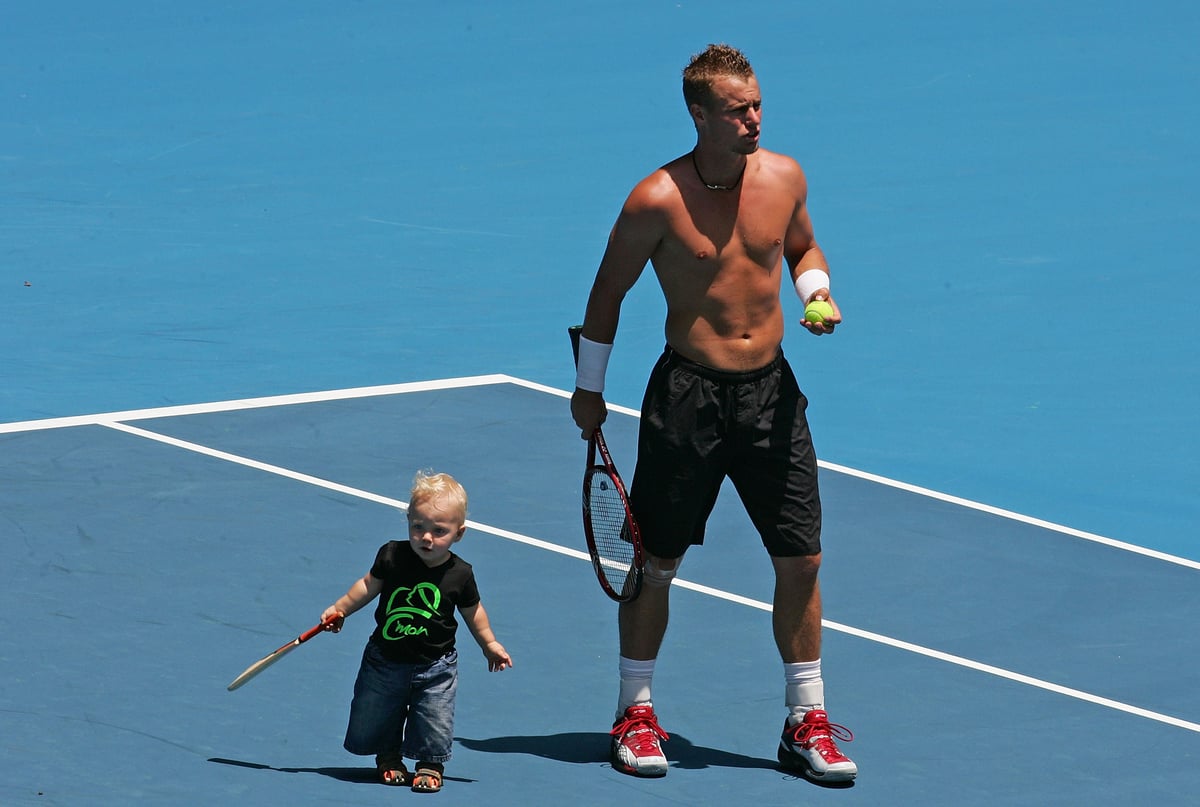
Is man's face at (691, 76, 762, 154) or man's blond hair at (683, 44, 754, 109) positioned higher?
man's blond hair at (683, 44, 754, 109)

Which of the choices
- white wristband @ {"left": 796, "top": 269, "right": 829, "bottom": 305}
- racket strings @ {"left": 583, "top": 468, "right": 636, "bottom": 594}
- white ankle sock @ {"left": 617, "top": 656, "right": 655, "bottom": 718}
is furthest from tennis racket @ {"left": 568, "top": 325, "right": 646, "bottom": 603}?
white wristband @ {"left": 796, "top": 269, "right": 829, "bottom": 305}

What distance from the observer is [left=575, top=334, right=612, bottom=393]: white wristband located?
7332 millimetres

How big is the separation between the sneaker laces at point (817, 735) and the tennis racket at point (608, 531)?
2.28ft

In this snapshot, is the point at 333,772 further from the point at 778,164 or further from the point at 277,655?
the point at 778,164

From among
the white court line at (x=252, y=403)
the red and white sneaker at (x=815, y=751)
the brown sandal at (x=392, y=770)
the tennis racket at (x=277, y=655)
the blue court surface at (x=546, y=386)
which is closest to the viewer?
the tennis racket at (x=277, y=655)

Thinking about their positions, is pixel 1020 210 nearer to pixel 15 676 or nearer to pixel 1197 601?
pixel 1197 601

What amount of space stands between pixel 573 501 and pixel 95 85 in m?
10.5

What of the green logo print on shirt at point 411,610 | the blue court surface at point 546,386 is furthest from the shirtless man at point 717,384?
the green logo print on shirt at point 411,610

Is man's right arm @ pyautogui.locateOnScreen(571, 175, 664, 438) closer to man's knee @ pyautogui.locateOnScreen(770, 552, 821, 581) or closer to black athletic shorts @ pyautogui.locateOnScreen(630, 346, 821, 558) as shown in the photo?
black athletic shorts @ pyautogui.locateOnScreen(630, 346, 821, 558)

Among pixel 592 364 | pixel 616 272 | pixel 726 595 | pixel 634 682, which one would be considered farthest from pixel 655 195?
pixel 726 595

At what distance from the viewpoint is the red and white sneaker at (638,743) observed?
7.25 m

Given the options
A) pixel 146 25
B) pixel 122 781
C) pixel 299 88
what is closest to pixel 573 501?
pixel 122 781

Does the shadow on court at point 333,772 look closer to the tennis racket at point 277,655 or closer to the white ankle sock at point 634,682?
the tennis racket at point 277,655

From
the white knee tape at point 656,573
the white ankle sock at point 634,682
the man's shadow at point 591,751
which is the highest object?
the white knee tape at point 656,573
